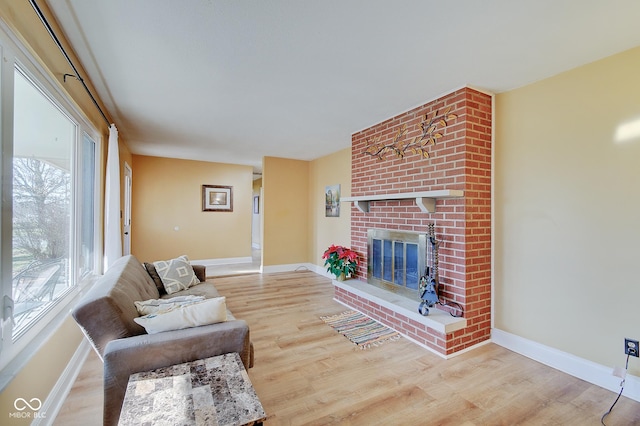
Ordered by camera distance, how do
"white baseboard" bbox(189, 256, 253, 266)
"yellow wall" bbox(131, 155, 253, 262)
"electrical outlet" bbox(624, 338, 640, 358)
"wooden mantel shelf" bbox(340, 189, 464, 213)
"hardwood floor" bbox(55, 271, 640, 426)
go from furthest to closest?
"white baseboard" bbox(189, 256, 253, 266)
"yellow wall" bbox(131, 155, 253, 262)
"wooden mantel shelf" bbox(340, 189, 464, 213)
"electrical outlet" bbox(624, 338, 640, 358)
"hardwood floor" bbox(55, 271, 640, 426)

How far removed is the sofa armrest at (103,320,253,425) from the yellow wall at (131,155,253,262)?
528 cm

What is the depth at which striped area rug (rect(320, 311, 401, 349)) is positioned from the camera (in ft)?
9.04

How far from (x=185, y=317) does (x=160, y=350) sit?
0.21 m

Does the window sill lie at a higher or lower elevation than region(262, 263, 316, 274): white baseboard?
higher

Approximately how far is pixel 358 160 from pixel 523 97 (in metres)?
2.01

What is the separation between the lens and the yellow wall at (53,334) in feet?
4.31

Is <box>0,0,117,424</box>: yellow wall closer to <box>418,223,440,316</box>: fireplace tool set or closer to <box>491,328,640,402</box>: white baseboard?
<box>418,223,440,316</box>: fireplace tool set

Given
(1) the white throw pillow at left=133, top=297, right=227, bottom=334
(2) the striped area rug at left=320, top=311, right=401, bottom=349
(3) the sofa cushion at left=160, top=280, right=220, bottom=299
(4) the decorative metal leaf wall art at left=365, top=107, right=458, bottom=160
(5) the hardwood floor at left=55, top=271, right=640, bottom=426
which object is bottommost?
(5) the hardwood floor at left=55, top=271, right=640, bottom=426

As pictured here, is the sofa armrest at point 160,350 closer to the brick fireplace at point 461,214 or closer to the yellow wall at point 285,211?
the brick fireplace at point 461,214

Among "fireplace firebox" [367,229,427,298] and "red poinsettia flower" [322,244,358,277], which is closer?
"fireplace firebox" [367,229,427,298]

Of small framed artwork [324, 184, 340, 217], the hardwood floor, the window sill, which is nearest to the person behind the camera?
the window sill
